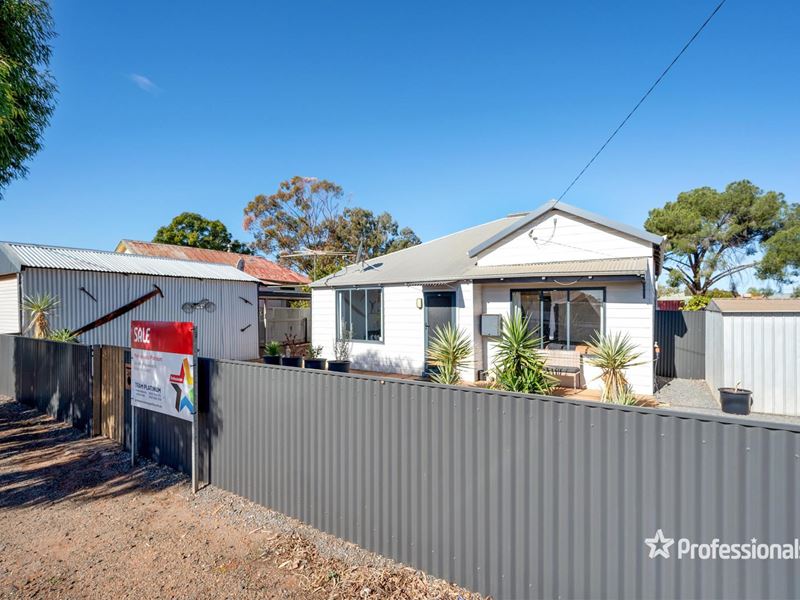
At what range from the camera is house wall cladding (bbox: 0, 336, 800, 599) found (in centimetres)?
227

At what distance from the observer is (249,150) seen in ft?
66.8

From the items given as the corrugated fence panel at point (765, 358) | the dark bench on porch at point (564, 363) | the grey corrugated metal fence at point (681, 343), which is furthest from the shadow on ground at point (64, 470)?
the grey corrugated metal fence at point (681, 343)

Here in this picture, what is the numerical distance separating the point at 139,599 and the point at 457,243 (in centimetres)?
1345

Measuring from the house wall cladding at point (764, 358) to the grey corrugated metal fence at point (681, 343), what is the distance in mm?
3814

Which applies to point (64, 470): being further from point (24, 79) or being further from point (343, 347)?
point (343, 347)

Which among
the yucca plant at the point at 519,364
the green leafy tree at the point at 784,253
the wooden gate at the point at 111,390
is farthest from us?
the green leafy tree at the point at 784,253

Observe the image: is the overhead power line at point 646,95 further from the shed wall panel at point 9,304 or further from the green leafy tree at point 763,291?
the green leafy tree at point 763,291

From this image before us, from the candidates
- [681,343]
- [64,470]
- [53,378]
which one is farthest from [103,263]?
[681,343]

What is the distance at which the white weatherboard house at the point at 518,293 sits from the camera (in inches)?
369

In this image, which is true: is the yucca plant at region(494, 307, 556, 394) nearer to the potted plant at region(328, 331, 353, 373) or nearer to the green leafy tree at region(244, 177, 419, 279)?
the potted plant at region(328, 331, 353, 373)

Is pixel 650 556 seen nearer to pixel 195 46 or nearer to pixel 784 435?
pixel 784 435

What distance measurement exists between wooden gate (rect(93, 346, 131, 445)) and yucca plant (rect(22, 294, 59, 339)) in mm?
5674

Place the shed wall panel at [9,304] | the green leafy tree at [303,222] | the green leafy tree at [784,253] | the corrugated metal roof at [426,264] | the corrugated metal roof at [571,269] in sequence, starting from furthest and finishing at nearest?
the green leafy tree at [303,222], the green leafy tree at [784,253], the corrugated metal roof at [426,264], the shed wall panel at [9,304], the corrugated metal roof at [571,269]

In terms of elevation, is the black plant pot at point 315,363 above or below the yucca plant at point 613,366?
below
